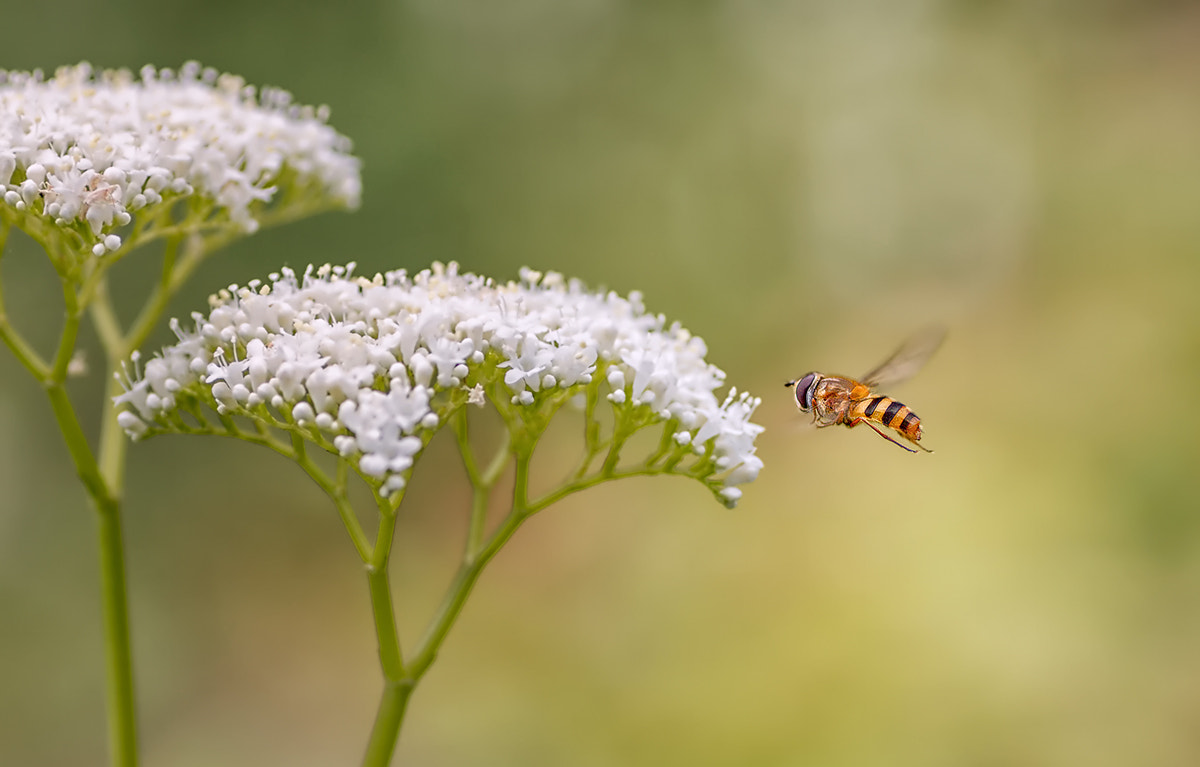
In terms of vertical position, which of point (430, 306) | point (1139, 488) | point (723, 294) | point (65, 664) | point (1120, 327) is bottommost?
point (430, 306)

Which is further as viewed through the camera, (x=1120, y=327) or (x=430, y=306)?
(x=1120, y=327)

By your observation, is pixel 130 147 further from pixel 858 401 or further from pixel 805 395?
pixel 858 401

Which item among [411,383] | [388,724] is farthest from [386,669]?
[411,383]

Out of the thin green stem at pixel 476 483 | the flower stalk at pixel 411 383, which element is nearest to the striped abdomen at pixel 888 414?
the flower stalk at pixel 411 383

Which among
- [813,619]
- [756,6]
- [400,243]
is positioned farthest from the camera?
[756,6]

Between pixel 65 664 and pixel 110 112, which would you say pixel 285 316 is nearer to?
pixel 110 112

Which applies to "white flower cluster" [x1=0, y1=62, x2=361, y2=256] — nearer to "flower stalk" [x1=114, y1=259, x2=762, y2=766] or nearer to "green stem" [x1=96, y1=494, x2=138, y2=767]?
"flower stalk" [x1=114, y1=259, x2=762, y2=766]

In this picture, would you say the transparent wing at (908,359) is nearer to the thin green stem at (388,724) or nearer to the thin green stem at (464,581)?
the thin green stem at (464,581)

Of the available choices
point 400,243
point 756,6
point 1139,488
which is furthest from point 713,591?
point 756,6
